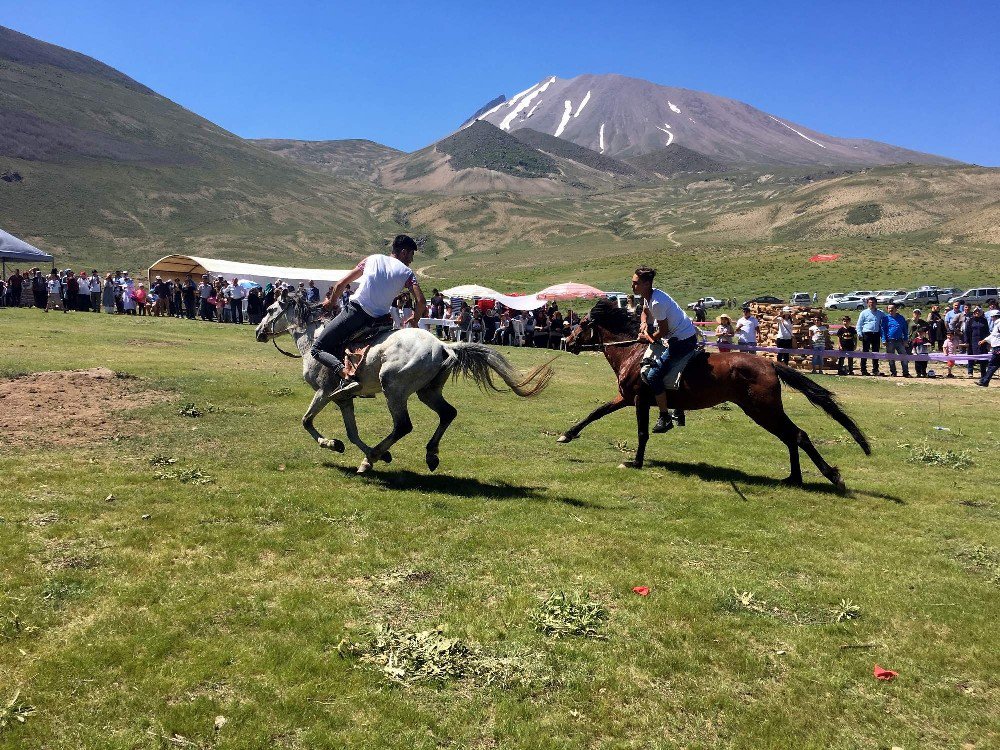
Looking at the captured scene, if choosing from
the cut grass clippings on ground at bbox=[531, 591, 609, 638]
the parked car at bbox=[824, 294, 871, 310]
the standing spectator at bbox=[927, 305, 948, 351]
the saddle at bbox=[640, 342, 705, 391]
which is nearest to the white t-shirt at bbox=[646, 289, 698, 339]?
the saddle at bbox=[640, 342, 705, 391]

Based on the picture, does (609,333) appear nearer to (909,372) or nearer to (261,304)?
(909,372)

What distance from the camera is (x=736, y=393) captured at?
1031 cm

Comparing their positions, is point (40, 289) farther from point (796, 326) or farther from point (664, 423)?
point (796, 326)

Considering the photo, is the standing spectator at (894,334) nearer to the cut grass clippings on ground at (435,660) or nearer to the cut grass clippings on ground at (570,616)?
the cut grass clippings on ground at (570,616)

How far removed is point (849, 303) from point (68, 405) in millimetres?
58608

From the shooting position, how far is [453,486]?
9281 millimetres

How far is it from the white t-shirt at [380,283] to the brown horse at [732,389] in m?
3.77

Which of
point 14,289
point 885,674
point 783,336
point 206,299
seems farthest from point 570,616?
point 14,289

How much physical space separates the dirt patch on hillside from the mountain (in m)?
86.0

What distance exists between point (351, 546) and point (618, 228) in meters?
154

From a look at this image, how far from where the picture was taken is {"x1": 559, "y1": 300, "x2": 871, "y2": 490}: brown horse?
10000 millimetres

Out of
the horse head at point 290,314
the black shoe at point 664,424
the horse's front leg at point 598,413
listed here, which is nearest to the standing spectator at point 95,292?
the horse head at point 290,314

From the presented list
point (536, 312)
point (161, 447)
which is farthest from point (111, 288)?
point (161, 447)

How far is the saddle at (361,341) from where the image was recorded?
32.0ft
